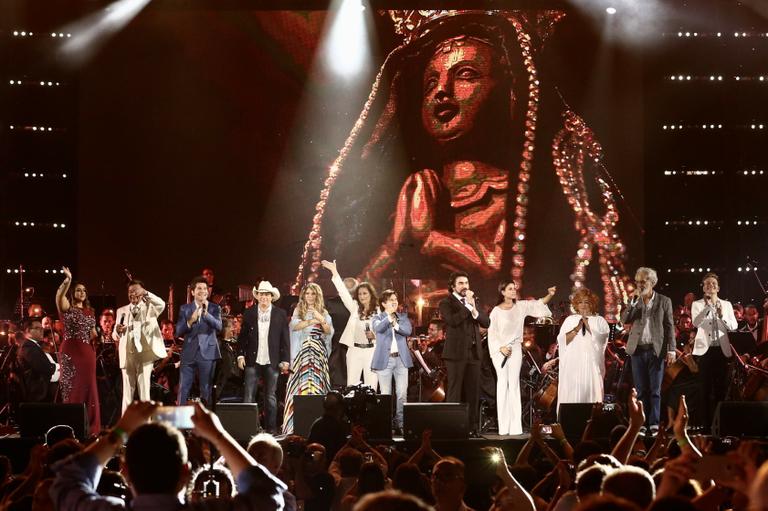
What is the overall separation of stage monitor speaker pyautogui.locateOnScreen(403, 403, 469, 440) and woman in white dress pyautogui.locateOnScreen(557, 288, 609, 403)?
147 centimetres

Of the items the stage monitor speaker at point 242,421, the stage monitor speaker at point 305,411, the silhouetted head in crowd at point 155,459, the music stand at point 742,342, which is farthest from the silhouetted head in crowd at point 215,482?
the music stand at point 742,342

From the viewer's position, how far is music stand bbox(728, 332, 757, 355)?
35.6ft

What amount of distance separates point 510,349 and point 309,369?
2.20 meters

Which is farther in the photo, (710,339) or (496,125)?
(496,125)

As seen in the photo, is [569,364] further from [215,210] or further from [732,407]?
[215,210]

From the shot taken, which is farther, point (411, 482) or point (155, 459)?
point (411, 482)

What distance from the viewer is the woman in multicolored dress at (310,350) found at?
10875 mm

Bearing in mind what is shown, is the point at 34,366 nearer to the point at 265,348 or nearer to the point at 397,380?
the point at 265,348

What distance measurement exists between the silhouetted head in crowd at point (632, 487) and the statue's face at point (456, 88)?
1238cm

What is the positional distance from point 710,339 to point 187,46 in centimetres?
888

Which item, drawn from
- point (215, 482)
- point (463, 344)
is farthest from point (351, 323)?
point (215, 482)

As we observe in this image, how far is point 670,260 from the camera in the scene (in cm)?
1473

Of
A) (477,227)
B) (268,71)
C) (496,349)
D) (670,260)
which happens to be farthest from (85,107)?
(670,260)

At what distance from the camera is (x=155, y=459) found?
2.65m
